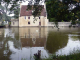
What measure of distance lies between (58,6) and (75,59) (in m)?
3.13

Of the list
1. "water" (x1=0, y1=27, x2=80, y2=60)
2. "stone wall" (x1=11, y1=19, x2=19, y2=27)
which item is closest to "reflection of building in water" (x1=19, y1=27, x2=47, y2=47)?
"water" (x1=0, y1=27, x2=80, y2=60)

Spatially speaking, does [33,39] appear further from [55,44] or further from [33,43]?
[55,44]

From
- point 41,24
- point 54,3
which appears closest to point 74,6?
point 54,3

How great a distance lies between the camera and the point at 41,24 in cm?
6153

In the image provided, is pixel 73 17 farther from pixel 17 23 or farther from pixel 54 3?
pixel 17 23

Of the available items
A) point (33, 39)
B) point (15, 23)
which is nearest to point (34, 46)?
point (33, 39)

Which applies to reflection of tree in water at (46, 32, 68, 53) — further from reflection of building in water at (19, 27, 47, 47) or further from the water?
reflection of building in water at (19, 27, 47, 47)

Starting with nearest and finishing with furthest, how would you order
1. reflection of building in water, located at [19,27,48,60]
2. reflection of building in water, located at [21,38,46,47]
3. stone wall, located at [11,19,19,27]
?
reflection of building in water, located at [19,27,48,60] < reflection of building in water, located at [21,38,46,47] < stone wall, located at [11,19,19,27]

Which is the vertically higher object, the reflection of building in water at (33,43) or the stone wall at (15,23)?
the reflection of building in water at (33,43)

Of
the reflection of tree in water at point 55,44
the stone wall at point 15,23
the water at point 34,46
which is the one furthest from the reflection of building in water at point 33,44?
the stone wall at point 15,23

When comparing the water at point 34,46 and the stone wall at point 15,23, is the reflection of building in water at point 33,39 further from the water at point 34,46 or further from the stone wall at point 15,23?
the stone wall at point 15,23

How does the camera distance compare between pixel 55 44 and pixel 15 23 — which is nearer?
pixel 55 44

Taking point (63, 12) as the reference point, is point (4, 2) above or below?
above

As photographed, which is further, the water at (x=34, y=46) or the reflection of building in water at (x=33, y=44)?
the reflection of building in water at (x=33, y=44)
